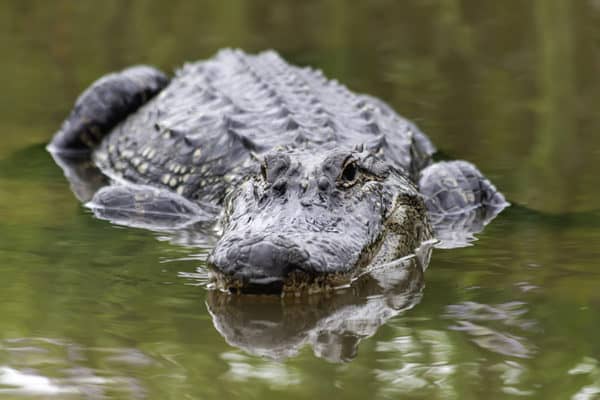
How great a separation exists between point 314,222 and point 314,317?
553 millimetres

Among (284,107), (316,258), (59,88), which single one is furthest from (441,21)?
(316,258)

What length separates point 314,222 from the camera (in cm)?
508

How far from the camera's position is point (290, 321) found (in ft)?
15.2

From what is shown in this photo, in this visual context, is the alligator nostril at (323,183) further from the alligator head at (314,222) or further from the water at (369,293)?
the water at (369,293)

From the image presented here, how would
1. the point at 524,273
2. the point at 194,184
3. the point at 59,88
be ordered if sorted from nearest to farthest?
1. the point at 524,273
2. the point at 194,184
3. the point at 59,88

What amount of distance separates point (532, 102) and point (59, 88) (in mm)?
4554

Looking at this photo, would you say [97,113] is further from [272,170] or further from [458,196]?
[272,170]

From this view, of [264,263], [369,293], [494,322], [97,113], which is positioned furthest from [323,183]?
[97,113]

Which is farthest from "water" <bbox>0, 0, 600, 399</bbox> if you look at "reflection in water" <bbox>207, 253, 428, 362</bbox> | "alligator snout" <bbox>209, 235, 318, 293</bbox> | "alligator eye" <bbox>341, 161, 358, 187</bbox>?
"alligator eye" <bbox>341, 161, 358, 187</bbox>

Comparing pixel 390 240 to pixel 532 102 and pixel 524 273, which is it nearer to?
pixel 524 273

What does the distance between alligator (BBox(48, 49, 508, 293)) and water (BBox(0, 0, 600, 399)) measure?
0.21 meters

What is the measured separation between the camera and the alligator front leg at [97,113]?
28.5ft

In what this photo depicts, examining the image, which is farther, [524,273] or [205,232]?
[205,232]

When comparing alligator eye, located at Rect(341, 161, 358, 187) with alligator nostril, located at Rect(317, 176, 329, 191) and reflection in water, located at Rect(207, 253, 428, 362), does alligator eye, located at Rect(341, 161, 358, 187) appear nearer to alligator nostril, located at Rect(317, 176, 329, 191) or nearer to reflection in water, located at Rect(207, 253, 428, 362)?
alligator nostril, located at Rect(317, 176, 329, 191)
